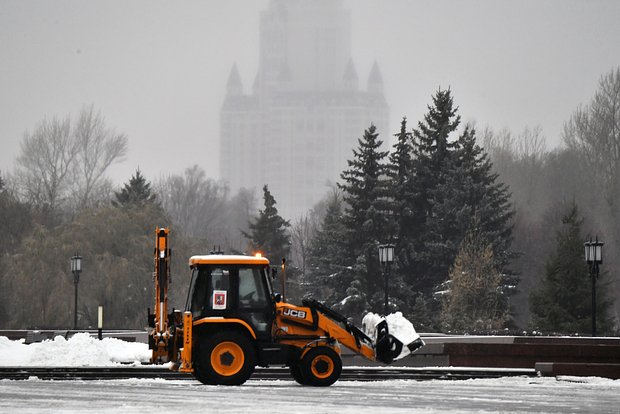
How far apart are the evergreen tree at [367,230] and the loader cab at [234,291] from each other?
129 feet

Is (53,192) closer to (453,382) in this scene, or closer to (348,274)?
(348,274)

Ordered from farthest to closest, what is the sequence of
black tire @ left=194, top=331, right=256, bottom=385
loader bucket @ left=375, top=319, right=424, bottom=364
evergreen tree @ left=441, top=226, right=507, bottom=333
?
evergreen tree @ left=441, top=226, right=507, bottom=333
loader bucket @ left=375, top=319, right=424, bottom=364
black tire @ left=194, top=331, right=256, bottom=385

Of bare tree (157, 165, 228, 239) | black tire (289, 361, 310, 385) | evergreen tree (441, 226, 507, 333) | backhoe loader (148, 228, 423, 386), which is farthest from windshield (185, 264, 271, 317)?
bare tree (157, 165, 228, 239)

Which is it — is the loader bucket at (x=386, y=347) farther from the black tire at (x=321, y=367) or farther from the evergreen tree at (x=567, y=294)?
the evergreen tree at (x=567, y=294)

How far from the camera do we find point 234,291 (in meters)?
22.5

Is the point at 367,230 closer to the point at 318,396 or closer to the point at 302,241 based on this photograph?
the point at 302,241

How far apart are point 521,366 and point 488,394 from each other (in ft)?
28.4

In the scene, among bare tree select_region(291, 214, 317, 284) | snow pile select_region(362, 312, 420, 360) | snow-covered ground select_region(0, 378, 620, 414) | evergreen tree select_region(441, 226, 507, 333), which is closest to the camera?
snow-covered ground select_region(0, 378, 620, 414)

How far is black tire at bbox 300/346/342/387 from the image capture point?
22562 mm

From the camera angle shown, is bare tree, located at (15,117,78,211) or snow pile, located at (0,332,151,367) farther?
bare tree, located at (15,117,78,211)

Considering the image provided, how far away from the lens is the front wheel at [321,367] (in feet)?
74.0

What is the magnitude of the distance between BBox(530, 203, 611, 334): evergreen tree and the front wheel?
30028mm

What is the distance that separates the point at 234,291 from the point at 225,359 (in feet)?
3.75

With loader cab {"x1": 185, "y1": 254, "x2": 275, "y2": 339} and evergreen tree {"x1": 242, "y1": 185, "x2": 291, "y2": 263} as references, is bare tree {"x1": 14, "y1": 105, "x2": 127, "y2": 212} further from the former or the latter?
loader cab {"x1": 185, "y1": 254, "x2": 275, "y2": 339}
